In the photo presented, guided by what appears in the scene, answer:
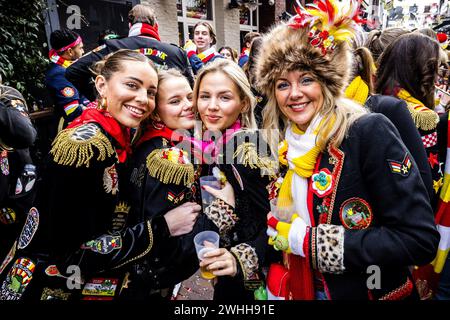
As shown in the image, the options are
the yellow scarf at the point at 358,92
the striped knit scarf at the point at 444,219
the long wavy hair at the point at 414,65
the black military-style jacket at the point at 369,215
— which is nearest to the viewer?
the black military-style jacket at the point at 369,215

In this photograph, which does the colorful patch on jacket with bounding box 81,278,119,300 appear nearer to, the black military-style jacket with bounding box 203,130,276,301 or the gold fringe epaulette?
the black military-style jacket with bounding box 203,130,276,301

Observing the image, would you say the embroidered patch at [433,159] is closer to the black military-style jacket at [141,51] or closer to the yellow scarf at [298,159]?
the yellow scarf at [298,159]

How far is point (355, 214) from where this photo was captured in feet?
4.52

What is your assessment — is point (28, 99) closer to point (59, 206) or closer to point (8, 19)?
point (8, 19)

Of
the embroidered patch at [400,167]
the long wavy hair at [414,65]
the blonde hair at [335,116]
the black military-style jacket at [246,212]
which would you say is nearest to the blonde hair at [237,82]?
the black military-style jacket at [246,212]

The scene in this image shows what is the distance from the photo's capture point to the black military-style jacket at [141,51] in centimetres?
337

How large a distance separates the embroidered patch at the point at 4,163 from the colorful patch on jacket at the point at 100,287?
111cm

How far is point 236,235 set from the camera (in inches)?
72.6

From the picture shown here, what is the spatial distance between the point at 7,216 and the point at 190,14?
962 cm

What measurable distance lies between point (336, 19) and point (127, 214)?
1.49m

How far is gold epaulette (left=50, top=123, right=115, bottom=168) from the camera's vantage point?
142cm

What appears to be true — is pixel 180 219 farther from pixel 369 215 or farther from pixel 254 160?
pixel 369 215

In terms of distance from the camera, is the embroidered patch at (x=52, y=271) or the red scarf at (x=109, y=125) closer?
the embroidered patch at (x=52, y=271)

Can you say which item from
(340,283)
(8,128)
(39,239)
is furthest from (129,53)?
(340,283)
